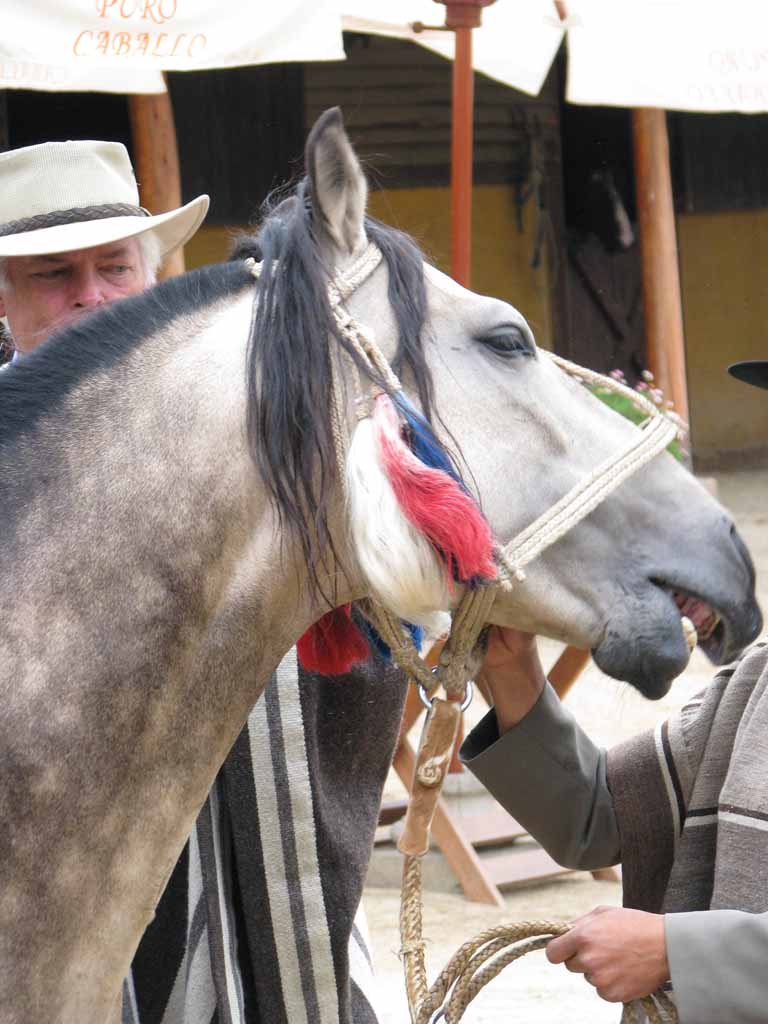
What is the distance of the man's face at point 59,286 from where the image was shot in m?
2.15

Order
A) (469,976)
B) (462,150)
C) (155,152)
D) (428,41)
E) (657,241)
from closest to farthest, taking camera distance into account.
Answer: (469,976) < (462,150) < (428,41) < (155,152) < (657,241)

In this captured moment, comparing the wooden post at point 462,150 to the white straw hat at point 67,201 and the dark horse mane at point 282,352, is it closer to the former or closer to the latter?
the white straw hat at point 67,201

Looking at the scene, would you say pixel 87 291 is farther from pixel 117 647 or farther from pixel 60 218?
pixel 117 647

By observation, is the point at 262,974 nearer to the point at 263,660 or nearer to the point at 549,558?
the point at 263,660

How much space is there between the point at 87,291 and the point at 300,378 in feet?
2.63

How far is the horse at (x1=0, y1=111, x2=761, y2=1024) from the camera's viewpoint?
1.42 metres

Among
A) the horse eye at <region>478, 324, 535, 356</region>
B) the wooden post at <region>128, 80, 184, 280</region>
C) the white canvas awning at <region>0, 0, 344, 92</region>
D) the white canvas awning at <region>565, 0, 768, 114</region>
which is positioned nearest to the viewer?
the horse eye at <region>478, 324, 535, 356</region>

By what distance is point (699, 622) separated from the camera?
1.64 metres

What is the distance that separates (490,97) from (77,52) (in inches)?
251

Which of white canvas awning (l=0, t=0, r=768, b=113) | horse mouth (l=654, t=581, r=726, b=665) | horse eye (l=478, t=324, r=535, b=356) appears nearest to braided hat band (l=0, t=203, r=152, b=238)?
horse eye (l=478, t=324, r=535, b=356)

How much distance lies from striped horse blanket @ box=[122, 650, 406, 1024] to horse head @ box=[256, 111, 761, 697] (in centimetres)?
41

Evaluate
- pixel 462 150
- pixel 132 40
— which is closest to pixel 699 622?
pixel 462 150

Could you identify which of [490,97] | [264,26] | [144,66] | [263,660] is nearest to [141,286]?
[263,660]

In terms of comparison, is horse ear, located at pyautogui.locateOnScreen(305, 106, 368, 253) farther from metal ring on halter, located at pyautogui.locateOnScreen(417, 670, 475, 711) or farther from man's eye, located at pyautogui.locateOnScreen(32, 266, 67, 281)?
man's eye, located at pyautogui.locateOnScreen(32, 266, 67, 281)
